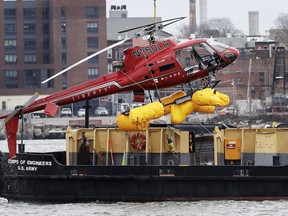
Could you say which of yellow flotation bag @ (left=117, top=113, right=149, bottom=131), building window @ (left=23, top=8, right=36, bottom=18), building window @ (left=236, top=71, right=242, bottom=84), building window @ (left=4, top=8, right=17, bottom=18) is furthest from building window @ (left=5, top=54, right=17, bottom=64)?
yellow flotation bag @ (left=117, top=113, right=149, bottom=131)

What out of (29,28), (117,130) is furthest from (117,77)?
(29,28)

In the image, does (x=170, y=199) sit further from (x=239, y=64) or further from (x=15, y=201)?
(x=239, y=64)

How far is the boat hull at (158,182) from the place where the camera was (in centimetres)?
4462

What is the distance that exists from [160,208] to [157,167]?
1476 mm

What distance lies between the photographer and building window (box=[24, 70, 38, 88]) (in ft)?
485

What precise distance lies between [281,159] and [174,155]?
10.3 ft

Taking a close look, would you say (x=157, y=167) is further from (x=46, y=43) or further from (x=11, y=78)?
(x=46, y=43)

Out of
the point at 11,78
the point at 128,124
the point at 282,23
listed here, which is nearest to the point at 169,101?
the point at 128,124

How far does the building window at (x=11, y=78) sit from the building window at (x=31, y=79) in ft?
3.41

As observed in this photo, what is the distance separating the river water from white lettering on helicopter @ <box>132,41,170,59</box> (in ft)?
14.8

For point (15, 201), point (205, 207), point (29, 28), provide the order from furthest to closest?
point (29, 28) → point (15, 201) → point (205, 207)

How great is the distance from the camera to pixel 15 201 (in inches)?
1841

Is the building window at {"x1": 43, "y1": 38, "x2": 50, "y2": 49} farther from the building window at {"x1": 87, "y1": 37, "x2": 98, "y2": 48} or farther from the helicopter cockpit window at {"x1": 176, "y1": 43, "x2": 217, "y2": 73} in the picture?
the helicopter cockpit window at {"x1": 176, "y1": 43, "x2": 217, "y2": 73}

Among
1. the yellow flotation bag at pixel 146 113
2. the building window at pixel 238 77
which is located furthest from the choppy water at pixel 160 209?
the building window at pixel 238 77
